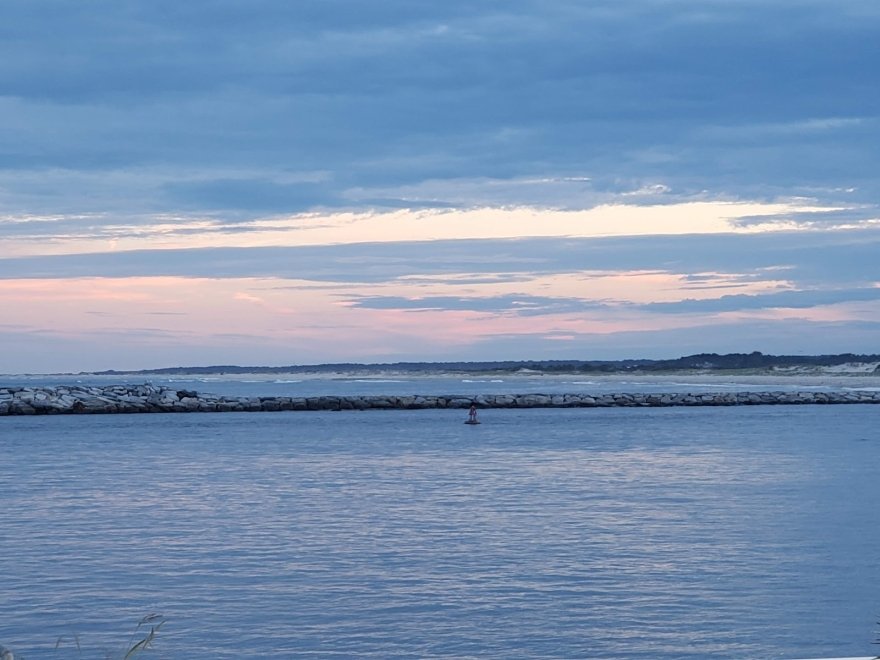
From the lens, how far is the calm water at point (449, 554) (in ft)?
32.4

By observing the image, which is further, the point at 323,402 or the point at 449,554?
the point at 323,402

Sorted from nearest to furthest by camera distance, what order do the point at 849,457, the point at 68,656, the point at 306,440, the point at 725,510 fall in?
the point at 68,656 → the point at 725,510 → the point at 849,457 → the point at 306,440

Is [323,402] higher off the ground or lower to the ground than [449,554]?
higher

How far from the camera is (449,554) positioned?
525 inches

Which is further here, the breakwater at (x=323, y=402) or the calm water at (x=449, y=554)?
the breakwater at (x=323, y=402)

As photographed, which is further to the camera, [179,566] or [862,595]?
[179,566]

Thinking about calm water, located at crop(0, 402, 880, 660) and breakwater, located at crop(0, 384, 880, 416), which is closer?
calm water, located at crop(0, 402, 880, 660)

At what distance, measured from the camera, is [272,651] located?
943 cm

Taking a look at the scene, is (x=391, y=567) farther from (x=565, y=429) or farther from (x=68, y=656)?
(x=565, y=429)

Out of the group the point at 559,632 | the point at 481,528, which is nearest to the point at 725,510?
the point at 481,528

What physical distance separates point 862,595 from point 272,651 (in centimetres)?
544

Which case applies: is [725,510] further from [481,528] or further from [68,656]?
[68,656]

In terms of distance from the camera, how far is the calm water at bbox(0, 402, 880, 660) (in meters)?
9.88

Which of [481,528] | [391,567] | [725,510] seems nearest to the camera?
[391,567]
